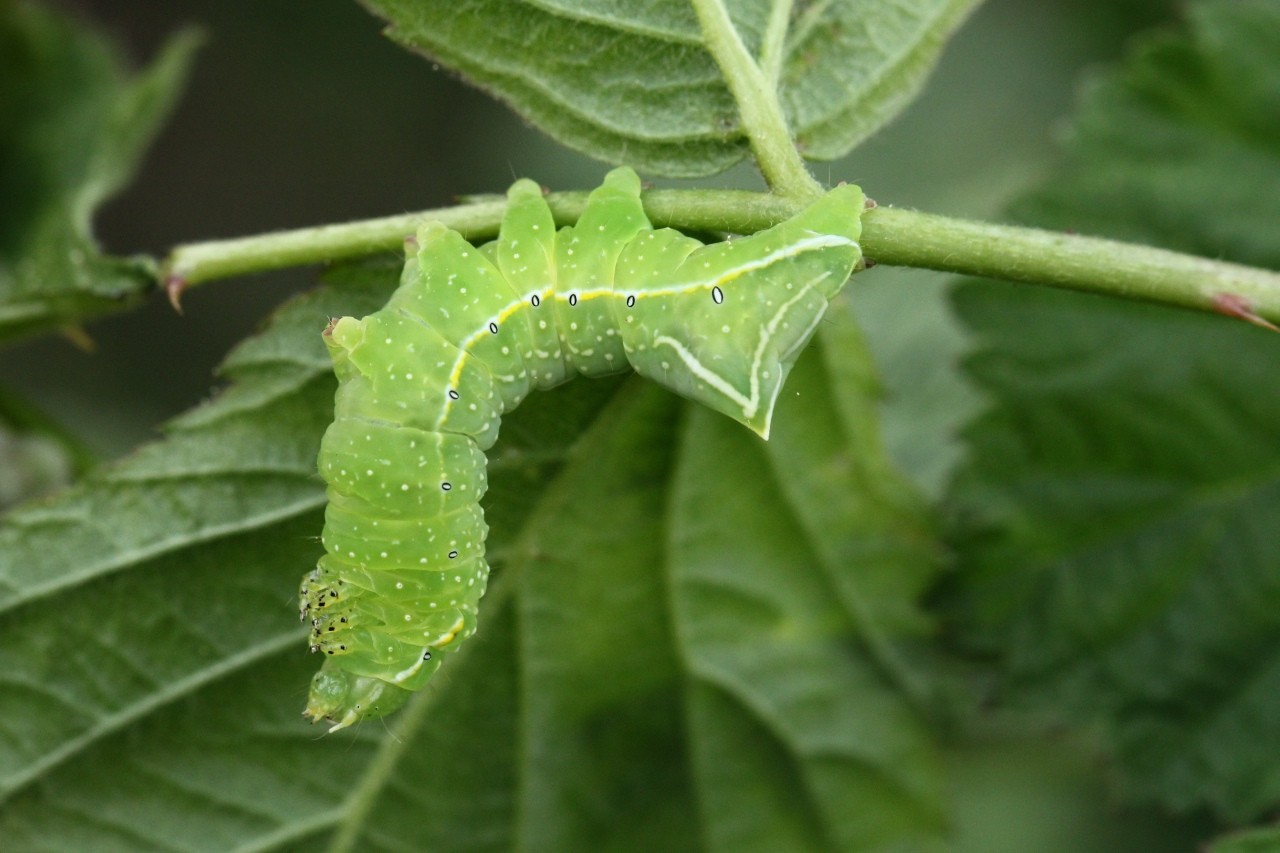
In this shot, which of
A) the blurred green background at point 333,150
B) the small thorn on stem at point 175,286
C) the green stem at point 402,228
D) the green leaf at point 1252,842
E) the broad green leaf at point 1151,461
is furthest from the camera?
the blurred green background at point 333,150

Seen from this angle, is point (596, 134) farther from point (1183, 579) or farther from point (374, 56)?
point (374, 56)

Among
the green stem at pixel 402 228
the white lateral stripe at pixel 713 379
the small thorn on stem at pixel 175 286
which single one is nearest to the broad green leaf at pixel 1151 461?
the green stem at pixel 402 228

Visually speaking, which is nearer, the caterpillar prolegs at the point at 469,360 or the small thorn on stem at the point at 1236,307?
the small thorn on stem at the point at 1236,307

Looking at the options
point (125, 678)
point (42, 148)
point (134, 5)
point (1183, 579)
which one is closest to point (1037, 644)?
point (1183, 579)

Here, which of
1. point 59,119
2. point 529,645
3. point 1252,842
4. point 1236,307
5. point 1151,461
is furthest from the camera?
point 59,119

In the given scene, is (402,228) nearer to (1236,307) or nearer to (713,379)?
(713,379)

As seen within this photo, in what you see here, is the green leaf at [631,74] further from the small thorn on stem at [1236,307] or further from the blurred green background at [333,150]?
the blurred green background at [333,150]

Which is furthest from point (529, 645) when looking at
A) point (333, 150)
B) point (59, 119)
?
point (333, 150)
